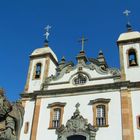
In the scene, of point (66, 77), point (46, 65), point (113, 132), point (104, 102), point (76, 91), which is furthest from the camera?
point (46, 65)

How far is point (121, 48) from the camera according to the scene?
77.7 ft

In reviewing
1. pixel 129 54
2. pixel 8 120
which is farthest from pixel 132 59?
pixel 8 120

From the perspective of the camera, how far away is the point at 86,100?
21172 mm

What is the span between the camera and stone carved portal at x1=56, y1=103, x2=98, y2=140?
19562 millimetres

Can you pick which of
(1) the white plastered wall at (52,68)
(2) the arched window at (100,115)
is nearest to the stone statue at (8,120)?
(2) the arched window at (100,115)

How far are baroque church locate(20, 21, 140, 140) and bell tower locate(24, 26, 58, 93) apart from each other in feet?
0.30

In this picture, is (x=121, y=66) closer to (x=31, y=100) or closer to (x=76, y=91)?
(x=76, y=91)

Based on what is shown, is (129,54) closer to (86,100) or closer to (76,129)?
(86,100)

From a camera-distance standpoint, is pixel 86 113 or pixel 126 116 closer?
pixel 126 116

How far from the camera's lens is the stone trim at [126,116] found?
18597 millimetres

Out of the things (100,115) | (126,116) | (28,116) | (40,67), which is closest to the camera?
(126,116)

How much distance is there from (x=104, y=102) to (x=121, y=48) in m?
5.52

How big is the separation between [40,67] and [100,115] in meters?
8.21

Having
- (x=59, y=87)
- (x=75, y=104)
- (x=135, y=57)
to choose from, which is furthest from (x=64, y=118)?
(x=135, y=57)
